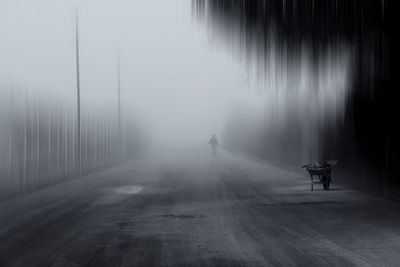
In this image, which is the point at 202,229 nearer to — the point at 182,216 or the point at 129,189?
the point at 182,216

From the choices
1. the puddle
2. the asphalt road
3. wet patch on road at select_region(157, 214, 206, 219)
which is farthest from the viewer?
the puddle

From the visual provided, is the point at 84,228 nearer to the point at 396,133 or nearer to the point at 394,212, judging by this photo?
the point at 394,212

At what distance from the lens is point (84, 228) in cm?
1116

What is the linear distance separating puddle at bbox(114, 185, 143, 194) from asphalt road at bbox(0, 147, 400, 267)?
2.32 ft

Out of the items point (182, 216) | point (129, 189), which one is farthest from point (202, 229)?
point (129, 189)

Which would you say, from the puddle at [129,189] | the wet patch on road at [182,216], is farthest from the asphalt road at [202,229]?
the puddle at [129,189]

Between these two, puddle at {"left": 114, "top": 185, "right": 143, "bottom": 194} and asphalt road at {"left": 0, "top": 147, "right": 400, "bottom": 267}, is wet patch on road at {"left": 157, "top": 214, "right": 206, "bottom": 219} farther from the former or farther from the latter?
puddle at {"left": 114, "top": 185, "right": 143, "bottom": 194}

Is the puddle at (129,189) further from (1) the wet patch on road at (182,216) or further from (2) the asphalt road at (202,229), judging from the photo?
(1) the wet patch on road at (182,216)

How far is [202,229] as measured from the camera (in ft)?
35.5

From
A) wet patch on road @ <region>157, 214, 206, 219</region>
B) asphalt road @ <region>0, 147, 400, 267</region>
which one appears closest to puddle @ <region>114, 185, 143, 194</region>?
asphalt road @ <region>0, 147, 400, 267</region>

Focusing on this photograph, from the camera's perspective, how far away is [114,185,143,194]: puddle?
19.5 meters

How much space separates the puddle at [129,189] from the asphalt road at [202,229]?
2.32 ft

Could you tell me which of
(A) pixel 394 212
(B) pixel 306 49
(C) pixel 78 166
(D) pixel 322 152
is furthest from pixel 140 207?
(C) pixel 78 166

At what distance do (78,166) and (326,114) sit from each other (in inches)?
545
